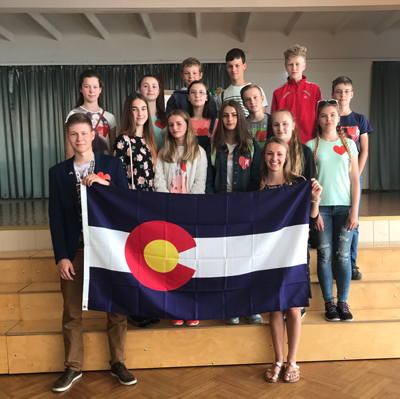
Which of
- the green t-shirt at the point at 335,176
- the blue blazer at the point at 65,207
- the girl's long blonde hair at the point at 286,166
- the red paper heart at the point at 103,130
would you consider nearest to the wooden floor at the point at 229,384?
the blue blazer at the point at 65,207

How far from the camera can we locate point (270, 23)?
24.2 ft

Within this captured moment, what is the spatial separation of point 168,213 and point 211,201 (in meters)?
0.26

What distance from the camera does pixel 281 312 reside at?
2305 millimetres

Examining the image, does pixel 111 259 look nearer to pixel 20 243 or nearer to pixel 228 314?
pixel 228 314

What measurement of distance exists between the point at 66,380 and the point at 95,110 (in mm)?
1815

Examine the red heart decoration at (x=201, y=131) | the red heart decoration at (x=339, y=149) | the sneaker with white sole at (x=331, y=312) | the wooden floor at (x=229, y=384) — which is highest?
the red heart decoration at (x=201, y=131)

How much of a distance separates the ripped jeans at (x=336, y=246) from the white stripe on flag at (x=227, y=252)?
330 millimetres

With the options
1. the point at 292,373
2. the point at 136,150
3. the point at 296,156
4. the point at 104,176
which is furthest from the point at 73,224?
the point at 292,373

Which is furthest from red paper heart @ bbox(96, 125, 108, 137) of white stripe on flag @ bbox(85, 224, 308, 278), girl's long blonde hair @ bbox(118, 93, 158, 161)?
white stripe on flag @ bbox(85, 224, 308, 278)

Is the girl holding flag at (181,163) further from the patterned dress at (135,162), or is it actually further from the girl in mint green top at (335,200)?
the girl in mint green top at (335,200)

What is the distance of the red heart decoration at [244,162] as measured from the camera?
2506 millimetres

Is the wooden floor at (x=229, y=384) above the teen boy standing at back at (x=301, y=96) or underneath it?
underneath

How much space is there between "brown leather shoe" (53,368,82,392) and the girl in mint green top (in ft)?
5.31

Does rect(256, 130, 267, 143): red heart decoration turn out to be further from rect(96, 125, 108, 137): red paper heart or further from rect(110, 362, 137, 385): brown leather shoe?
rect(110, 362, 137, 385): brown leather shoe
